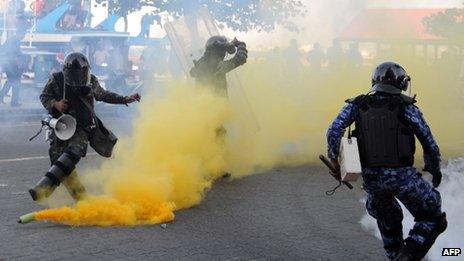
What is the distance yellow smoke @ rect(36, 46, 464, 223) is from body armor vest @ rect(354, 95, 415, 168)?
2356 mm

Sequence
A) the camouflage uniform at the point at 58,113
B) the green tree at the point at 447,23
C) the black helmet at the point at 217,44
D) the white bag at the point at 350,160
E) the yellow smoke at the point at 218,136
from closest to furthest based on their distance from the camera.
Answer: the white bag at the point at 350,160 < the yellow smoke at the point at 218,136 < the camouflage uniform at the point at 58,113 < the black helmet at the point at 217,44 < the green tree at the point at 447,23

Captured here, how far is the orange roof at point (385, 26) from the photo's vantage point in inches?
652

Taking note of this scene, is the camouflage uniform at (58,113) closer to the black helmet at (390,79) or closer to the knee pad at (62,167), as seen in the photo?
the knee pad at (62,167)

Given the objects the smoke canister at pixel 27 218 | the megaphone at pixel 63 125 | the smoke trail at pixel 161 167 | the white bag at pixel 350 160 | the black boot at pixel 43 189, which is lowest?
the smoke trail at pixel 161 167

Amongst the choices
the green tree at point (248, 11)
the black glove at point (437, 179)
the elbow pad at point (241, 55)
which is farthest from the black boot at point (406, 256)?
the green tree at point (248, 11)

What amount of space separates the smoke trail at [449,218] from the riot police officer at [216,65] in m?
2.59

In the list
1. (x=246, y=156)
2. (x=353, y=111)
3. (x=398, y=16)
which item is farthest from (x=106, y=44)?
(x=353, y=111)

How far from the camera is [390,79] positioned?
5512 mm

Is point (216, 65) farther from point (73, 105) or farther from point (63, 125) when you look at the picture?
point (63, 125)

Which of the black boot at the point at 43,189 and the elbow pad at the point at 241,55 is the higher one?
the elbow pad at the point at 241,55

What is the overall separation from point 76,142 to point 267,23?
27.7 feet

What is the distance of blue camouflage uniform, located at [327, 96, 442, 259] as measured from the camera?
213 inches

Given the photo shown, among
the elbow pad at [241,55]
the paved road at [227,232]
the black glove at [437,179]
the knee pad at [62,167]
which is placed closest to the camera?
the black glove at [437,179]

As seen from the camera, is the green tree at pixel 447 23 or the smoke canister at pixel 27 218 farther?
the green tree at pixel 447 23
